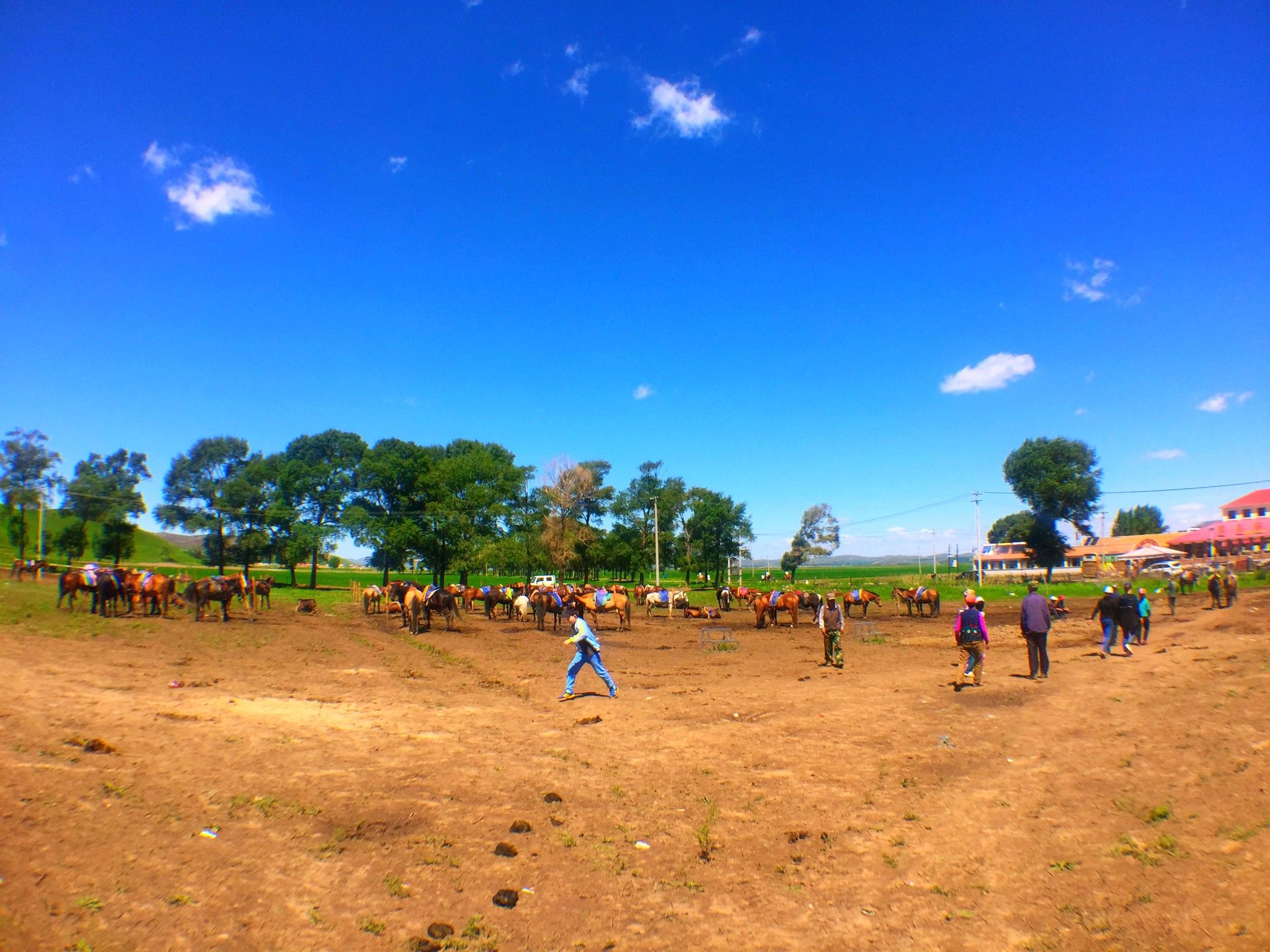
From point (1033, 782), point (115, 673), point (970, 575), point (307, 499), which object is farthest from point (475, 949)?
point (970, 575)

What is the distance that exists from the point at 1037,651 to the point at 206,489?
65.6 meters

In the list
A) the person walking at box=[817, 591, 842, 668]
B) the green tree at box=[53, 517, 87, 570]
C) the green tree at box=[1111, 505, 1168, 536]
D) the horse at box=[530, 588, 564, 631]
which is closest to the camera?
the person walking at box=[817, 591, 842, 668]

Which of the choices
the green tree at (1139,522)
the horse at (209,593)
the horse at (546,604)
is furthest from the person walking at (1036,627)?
the green tree at (1139,522)

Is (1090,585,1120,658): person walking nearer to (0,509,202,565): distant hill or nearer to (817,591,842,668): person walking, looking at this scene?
(817,591,842,668): person walking

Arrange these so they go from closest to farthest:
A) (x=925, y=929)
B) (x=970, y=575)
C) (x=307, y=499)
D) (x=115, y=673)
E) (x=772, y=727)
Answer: (x=925, y=929) → (x=772, y=727) → (x=115, y=673) → (x=307, y=499) → (x=970, y=575)

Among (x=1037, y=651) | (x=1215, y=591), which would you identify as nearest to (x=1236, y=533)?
(x=1215, y=591)

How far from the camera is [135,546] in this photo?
71.0 meters

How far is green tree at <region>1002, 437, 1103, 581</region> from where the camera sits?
71.4 meters

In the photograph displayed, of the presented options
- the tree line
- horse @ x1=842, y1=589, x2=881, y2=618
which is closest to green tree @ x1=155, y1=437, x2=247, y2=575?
the tree line

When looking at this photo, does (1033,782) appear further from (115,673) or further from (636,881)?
(115,673)

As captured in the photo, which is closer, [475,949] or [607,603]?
[475,949]

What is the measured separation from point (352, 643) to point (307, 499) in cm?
4341

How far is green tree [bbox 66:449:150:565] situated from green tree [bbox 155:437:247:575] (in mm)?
2803

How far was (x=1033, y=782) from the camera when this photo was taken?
26.9 ft
